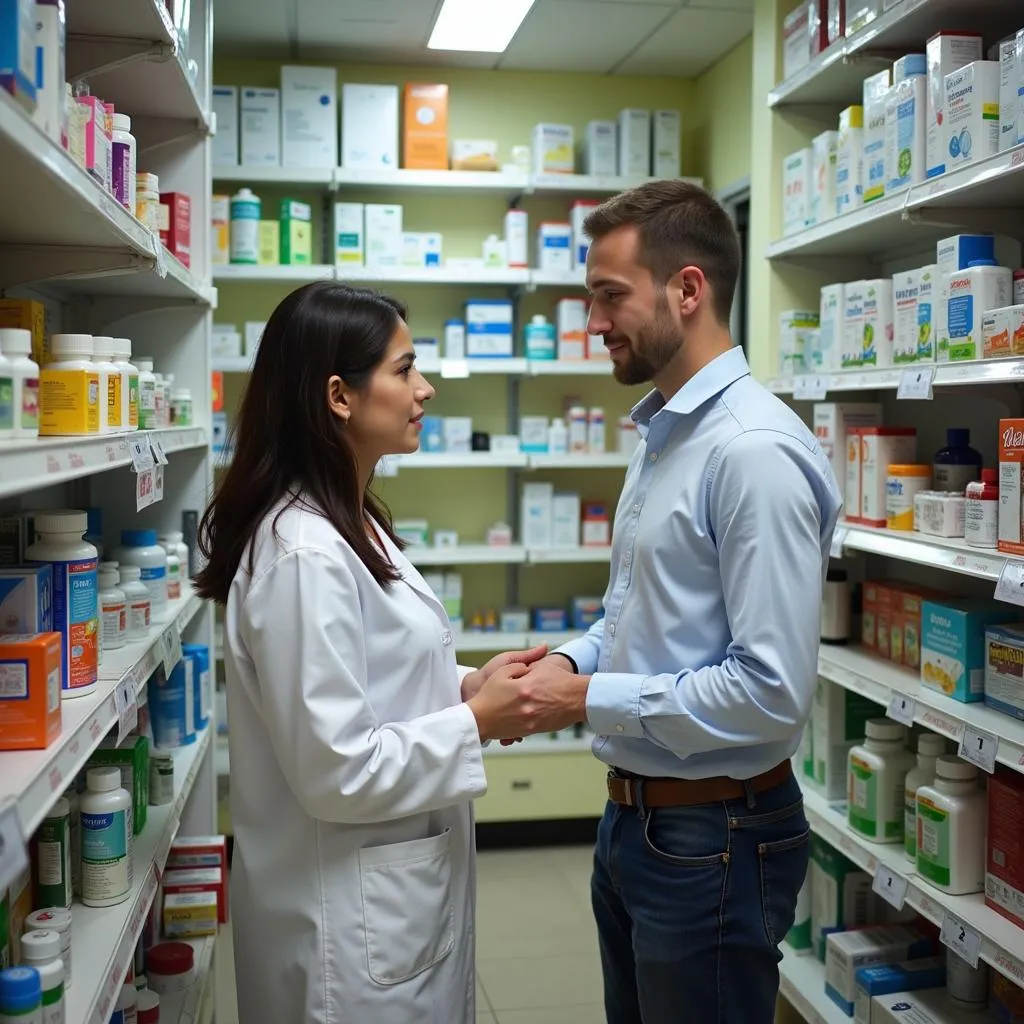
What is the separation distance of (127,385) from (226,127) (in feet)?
10.3

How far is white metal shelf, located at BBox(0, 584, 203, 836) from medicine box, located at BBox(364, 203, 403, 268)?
116 inches

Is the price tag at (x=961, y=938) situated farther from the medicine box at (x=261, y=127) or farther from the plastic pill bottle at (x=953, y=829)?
the medicine box at (x=261, y=127)

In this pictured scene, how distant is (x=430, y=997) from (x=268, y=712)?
552mm

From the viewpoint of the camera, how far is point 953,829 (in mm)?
2479

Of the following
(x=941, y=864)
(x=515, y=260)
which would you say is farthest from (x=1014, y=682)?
Answer: (x=515, y=260)

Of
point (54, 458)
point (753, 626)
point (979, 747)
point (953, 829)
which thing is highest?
point (54, 458)

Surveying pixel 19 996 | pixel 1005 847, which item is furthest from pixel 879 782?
pixel 19 996

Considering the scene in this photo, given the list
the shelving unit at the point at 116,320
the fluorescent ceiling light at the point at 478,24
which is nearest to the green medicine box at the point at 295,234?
the fluorescent ceiling light at the point at 478,24

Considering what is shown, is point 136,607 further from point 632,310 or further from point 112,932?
point 632,310

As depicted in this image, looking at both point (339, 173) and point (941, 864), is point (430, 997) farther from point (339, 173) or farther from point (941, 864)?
point (339, 173)

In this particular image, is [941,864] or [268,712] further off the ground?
[268,712]

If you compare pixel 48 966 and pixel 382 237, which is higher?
pixel 382 237

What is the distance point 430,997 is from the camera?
5.89 feet

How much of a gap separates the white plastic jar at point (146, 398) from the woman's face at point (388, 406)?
61 cm
